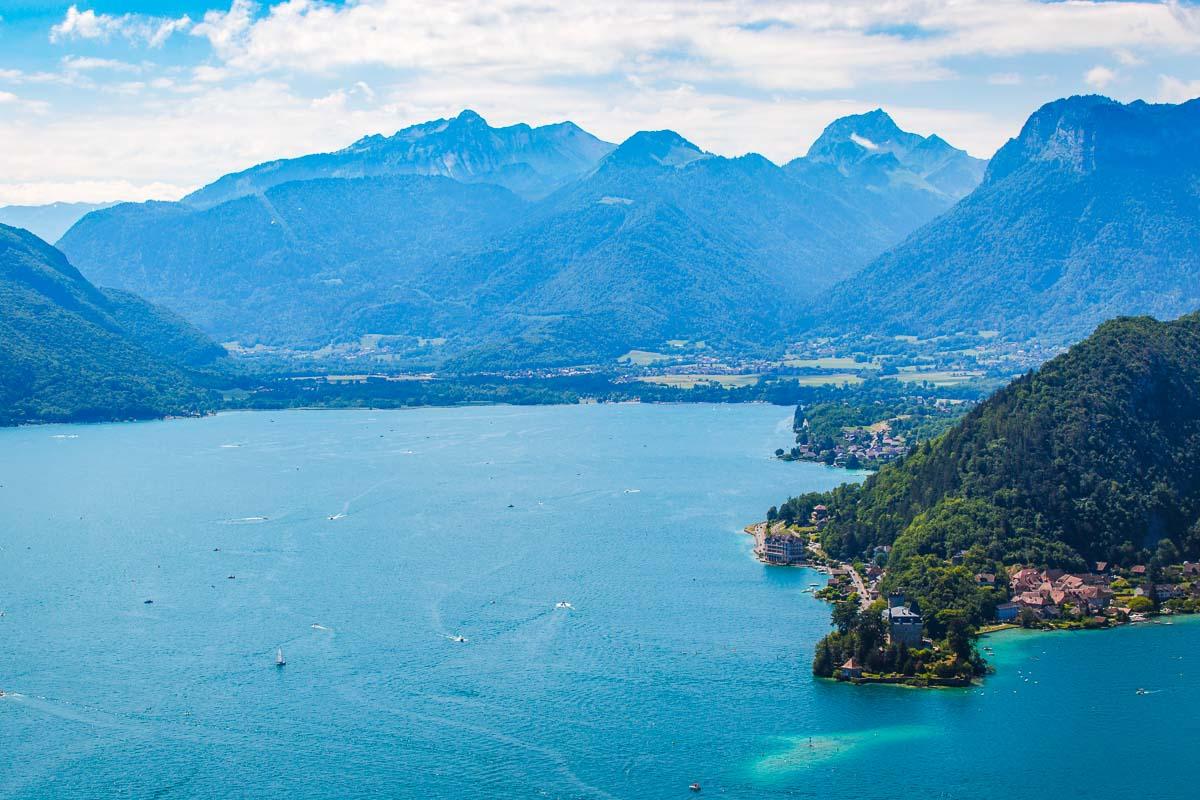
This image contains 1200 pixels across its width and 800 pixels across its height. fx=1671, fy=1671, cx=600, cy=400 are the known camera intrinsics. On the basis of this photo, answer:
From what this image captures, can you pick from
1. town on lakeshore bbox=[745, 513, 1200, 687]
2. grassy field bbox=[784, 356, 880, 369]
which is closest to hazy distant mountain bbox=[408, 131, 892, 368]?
grassy field bbox=[784, 356, 880, 369]

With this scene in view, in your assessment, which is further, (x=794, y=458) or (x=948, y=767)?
(x=794, y=458)

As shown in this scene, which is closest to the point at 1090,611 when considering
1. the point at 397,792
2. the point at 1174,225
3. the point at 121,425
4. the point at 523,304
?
the point at 397,792

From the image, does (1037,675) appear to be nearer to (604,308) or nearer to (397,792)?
(397,792)

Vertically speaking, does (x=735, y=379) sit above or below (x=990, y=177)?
below

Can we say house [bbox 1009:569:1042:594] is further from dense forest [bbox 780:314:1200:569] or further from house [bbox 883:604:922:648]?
house [bbox 883:604:922:648]

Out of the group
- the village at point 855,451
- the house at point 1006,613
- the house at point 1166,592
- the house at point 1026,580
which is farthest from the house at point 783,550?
the village at point 855,451
